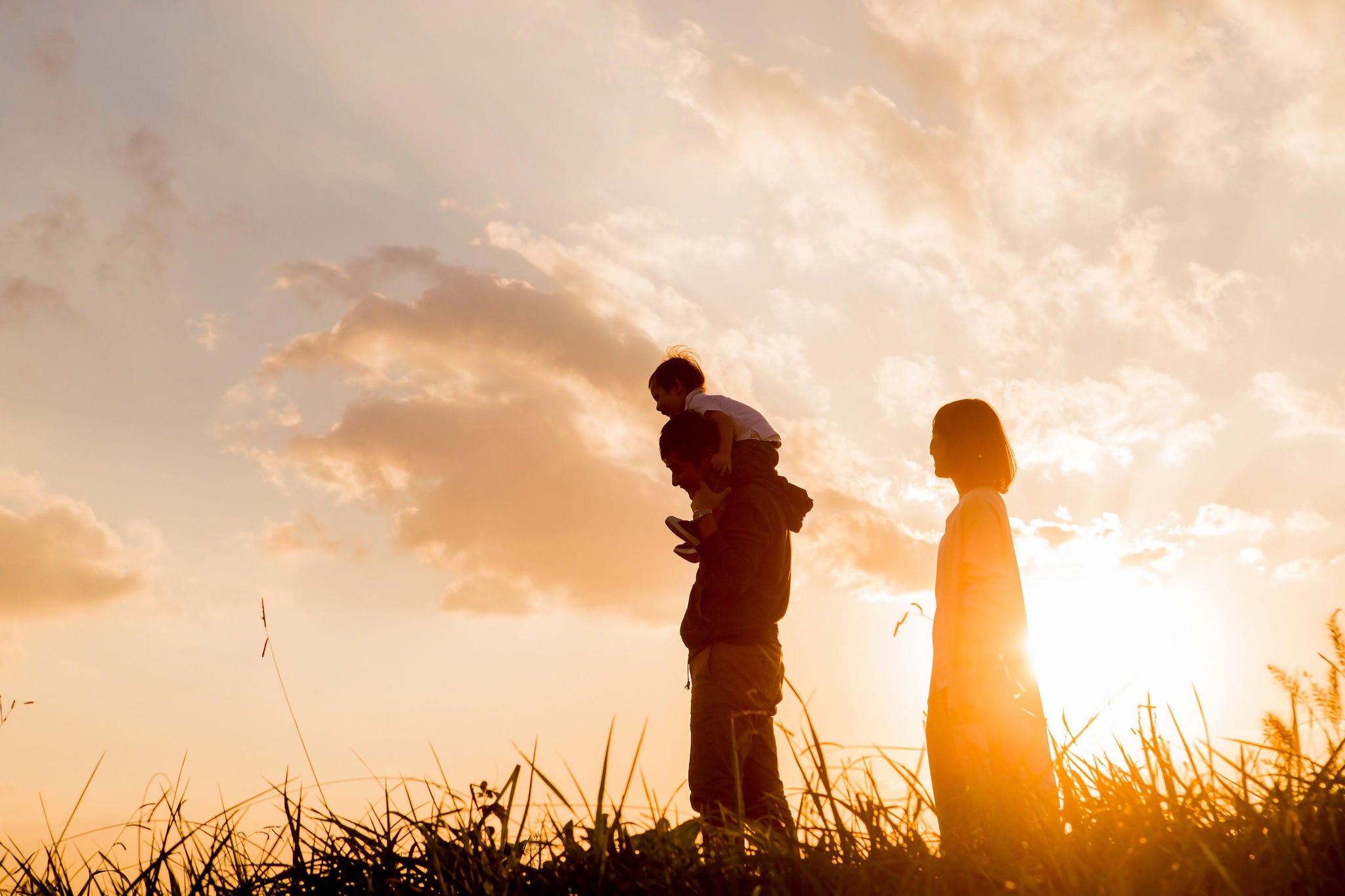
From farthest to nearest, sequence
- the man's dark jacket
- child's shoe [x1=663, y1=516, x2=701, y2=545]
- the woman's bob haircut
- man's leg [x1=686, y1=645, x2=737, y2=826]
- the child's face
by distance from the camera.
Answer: the child's face
child's shoe [x1=663, y1=516, x2=701, y2=545]
the man's dark jacket
man's leg [x1=686, y1=645, x2=737, y2=826]
the woman's bob haircut

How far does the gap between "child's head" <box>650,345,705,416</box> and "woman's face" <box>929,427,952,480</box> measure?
2.50 meters

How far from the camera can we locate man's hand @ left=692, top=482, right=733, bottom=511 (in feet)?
18.7

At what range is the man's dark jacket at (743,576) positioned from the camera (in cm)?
531

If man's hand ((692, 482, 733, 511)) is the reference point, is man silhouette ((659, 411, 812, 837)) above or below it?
below

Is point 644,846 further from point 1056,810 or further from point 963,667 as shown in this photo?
point 963,667

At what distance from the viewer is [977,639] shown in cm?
421

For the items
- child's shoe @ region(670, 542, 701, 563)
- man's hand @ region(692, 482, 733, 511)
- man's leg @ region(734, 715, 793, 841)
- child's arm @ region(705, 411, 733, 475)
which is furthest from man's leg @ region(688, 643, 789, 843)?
child's arm @ region(705, 411, 733, 475)

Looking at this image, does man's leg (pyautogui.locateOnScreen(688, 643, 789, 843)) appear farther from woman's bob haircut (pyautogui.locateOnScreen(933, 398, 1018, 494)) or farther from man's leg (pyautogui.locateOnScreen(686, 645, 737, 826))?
woman's bob haircut (pyautogui.locateOnScreen(933, 398, 1018, 494))

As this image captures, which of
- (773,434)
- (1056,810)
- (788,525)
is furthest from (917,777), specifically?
(773,434)

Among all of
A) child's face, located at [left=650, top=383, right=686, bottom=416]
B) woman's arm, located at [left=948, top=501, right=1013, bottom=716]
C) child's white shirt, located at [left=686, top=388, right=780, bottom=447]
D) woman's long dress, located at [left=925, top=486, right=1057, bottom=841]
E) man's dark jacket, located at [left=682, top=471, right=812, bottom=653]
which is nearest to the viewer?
woman's long dress, located at [left=925, top=486, right=1057, bottom=841]

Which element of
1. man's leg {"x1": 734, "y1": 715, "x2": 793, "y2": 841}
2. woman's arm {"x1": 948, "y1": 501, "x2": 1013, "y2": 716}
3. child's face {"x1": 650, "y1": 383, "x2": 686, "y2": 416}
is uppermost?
child's face {"x1": 650, "y1": 383, "x2": 686, "y2": 416}

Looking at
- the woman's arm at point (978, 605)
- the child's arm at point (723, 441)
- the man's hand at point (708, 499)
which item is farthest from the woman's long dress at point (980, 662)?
the child's arm at point (723, 441)

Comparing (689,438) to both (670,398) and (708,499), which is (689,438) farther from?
(670,398)

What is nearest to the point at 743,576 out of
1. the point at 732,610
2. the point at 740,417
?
the point at 732,610
